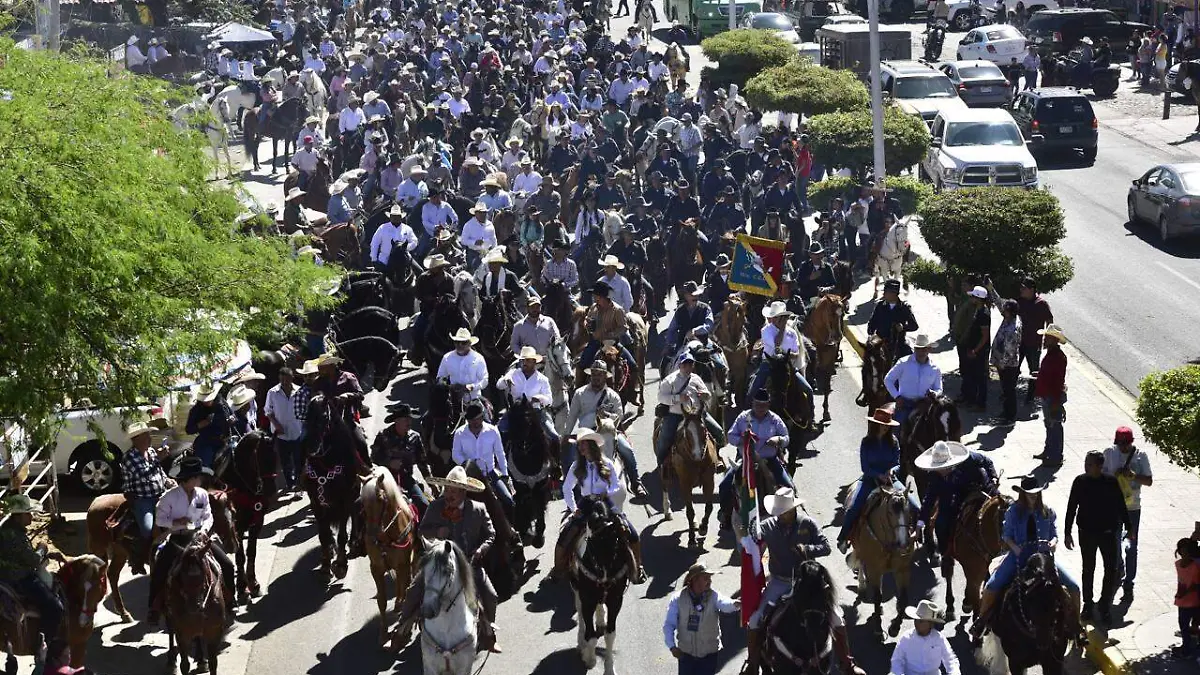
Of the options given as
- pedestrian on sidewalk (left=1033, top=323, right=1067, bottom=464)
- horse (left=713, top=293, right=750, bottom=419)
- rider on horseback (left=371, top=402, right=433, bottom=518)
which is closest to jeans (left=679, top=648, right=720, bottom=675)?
rider on horseback (left=371, top=402, right=433, bottom=518)

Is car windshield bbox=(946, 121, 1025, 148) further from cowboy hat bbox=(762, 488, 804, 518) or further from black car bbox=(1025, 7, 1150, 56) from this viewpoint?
cowboy hat bbox=(762, 488, 804, 518)

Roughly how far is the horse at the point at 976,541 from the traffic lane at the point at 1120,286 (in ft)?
27.8

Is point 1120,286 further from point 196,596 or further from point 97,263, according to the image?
point 97,263

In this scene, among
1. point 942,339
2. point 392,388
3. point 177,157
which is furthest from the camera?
point 942,339

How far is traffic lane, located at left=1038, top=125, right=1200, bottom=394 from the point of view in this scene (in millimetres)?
25109

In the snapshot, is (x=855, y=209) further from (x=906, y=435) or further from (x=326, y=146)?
(x=326, y=146)

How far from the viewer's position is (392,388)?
79.3 ft

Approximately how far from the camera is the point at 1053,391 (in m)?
19.6

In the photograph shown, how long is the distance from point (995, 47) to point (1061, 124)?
14.6 meters

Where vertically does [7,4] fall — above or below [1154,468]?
above

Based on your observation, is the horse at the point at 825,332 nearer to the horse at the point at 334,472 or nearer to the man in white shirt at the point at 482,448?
the man in white shirt at the point at 482,448

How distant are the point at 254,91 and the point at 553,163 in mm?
13514

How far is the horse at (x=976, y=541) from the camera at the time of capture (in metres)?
15.1

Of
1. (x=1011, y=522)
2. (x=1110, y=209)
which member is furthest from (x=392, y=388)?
(x=1110, y=209)
